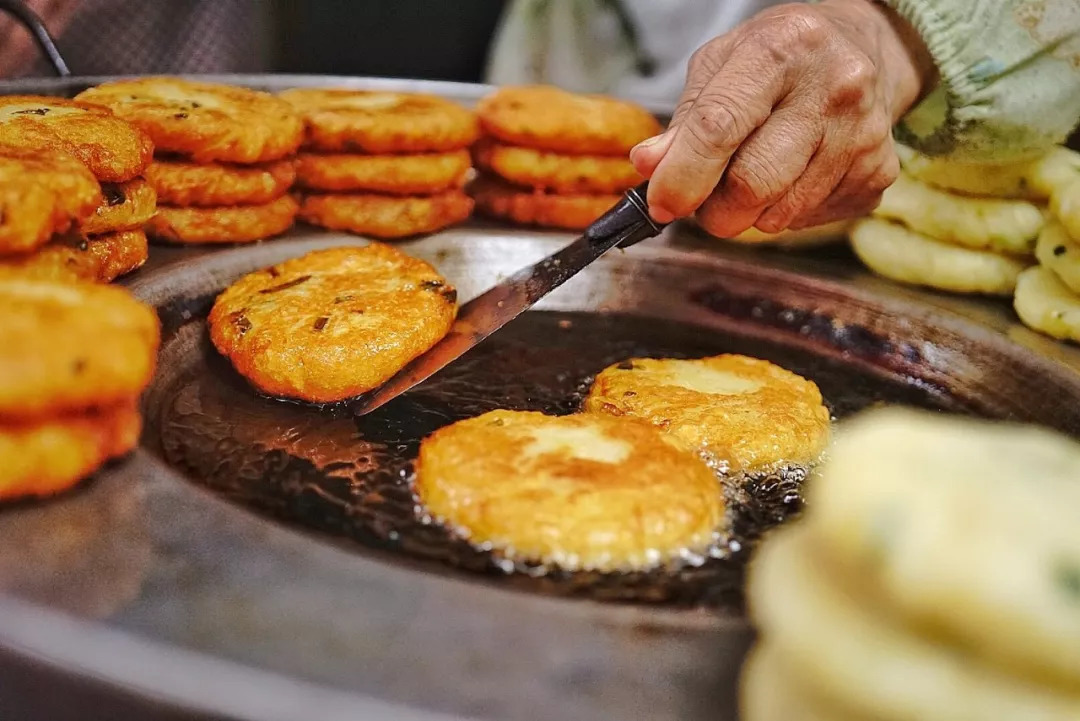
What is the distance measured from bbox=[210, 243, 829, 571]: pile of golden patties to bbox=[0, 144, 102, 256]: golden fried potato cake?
484 mm

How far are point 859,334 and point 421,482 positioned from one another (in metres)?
1.43

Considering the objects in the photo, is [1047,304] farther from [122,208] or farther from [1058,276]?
[122,208]

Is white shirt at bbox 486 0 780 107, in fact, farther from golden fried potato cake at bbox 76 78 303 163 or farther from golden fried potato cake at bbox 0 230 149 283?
golden fried potato cake at bbox 0 230 149 283

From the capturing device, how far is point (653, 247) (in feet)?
8.68

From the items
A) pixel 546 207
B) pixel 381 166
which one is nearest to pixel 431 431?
pixel 381 166

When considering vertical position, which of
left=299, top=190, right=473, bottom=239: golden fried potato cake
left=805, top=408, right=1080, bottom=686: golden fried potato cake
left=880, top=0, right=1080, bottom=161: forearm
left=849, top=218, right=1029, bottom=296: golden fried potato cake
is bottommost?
left=299, top=190, right=473, bottom=239: golden fried potato cake

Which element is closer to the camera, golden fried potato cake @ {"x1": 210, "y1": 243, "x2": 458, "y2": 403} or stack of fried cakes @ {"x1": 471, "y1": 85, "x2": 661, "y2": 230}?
golden fried potato cake @ {"x1": 210, "y1": 243, "x2": 458, "y2": 403}

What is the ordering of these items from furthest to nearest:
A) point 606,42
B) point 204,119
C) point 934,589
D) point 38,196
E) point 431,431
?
point 606,42 < point 204,119 < point 431,431 < point 38,196 < point 934,589

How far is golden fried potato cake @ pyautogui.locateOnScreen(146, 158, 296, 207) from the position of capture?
2186mm

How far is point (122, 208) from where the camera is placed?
72.9 inches

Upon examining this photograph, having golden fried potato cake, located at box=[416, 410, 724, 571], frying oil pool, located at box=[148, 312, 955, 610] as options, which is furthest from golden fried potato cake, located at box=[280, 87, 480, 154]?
golden fried potato cake, located at box=[416, 410, 724, 571]

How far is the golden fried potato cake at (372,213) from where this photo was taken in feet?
8.28

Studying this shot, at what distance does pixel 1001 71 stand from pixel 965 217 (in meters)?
0.38

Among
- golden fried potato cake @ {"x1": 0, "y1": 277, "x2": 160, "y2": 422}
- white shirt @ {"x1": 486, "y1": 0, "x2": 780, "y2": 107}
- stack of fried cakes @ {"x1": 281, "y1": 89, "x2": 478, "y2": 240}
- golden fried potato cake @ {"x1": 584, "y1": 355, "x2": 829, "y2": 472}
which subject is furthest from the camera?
white shirt @ {"x1": 486, "y1": 0, "x2": 780, "y2": 107}
